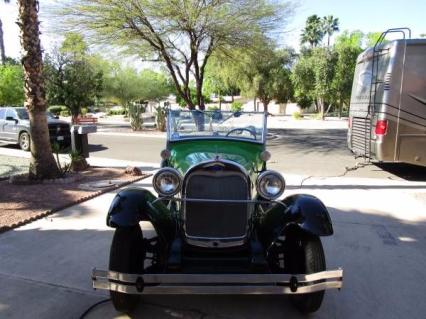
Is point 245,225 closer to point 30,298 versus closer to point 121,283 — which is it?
point 121,283

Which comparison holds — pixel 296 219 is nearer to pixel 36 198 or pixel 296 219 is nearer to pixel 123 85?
pixel 36 198

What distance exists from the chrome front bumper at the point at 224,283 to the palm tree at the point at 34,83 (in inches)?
231

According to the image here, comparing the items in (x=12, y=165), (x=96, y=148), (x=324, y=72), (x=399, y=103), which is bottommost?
(x=96, y=148)

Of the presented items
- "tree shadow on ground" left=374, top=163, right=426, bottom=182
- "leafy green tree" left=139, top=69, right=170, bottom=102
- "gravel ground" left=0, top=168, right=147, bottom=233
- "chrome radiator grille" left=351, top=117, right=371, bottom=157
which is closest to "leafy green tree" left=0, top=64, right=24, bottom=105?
"leafy green tree" left=139, top=69, right=170, bottom=102

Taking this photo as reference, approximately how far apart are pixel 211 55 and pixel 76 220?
43.8 ft

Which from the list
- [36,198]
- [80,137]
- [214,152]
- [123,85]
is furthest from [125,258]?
[123,85]

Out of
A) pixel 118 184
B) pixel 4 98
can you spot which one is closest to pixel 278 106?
pixel 4 98

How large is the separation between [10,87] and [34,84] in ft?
73.7

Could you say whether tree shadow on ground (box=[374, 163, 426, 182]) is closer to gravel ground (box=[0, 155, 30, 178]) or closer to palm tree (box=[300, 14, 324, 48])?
gravel ground (box=[0, 155, 30, 178])

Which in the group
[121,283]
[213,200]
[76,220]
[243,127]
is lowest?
[76,220]

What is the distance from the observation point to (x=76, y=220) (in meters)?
5.85

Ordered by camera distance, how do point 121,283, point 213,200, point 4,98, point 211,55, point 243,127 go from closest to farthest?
point 121,283 < point 213,200 < point 243,127 < point 211,55 < point 4,98

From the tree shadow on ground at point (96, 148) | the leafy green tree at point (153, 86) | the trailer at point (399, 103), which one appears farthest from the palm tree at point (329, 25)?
the trailer at point (399, 103)

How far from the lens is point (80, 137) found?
10.0 metres
